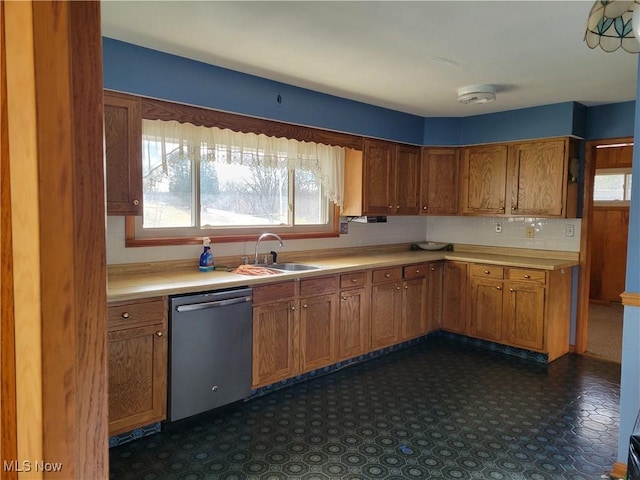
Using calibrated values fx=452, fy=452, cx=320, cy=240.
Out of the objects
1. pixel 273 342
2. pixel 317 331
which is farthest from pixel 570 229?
pixel 273 342

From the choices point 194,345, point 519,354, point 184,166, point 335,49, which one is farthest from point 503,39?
point 519,354

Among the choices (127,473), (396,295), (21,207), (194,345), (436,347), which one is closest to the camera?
(21,207)

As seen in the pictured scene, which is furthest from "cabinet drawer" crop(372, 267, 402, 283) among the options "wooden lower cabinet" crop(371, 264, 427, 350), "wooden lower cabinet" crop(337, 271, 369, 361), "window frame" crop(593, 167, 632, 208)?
"window frame" crop(593, 167, 632, 208)

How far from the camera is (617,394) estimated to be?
3.46 meters

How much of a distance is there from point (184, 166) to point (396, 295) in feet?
7.38

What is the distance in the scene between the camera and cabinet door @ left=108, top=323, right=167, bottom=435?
2510mm

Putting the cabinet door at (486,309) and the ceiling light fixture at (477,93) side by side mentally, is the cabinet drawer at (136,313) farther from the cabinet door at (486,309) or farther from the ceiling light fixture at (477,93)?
the cabinet door at (486,309)

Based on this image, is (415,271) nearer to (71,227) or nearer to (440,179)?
(440,179)

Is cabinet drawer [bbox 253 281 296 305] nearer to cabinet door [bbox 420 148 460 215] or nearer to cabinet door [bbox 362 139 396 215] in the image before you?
cabinet door [bbox 362 139 396 215]

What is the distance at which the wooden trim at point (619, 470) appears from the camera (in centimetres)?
236

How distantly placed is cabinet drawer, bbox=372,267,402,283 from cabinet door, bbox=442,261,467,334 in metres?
0.75

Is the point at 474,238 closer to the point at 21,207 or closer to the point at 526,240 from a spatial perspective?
the point at 526,240

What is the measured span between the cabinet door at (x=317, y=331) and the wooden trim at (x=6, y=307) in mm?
2824

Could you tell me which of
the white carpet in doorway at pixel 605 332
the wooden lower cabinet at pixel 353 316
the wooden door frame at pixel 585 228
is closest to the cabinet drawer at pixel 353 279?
the wooden lower cabinet at pixel 353 316
